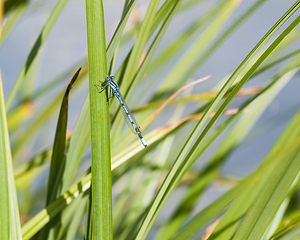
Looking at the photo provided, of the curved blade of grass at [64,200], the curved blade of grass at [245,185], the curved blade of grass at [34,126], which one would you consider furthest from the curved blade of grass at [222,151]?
the curved blade of grass at [34,126]

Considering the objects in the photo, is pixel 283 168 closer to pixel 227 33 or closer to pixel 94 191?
pixel 94 191

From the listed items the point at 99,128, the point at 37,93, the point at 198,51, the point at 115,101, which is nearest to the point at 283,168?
the point at 99,128

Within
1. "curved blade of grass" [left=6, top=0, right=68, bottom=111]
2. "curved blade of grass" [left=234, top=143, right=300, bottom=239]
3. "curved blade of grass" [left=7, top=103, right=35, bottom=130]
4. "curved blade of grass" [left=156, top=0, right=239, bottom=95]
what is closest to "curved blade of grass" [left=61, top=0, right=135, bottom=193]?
"curved blade of grass" [left=6, top=0, right=68, bottom=111]

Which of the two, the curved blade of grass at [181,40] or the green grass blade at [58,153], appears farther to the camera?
the curved blade of grass at [181,40]

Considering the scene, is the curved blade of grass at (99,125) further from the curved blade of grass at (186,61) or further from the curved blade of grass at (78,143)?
the curved blade of grass at (186,61)

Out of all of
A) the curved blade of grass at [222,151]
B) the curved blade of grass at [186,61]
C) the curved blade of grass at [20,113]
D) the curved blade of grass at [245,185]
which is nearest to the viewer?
the curved blade of grass at [245,185]

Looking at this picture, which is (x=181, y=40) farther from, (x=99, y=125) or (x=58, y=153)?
(x=99, y=125)

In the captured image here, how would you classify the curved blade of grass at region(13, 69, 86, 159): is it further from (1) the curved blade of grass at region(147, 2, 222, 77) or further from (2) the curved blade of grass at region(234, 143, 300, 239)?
(2) the curved blade of grass at region(234, 143, 300, 239)

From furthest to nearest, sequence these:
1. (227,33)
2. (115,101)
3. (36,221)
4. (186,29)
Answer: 1. (186,29)
2. (227,33)
3. (115,101)
4. (36,221)
